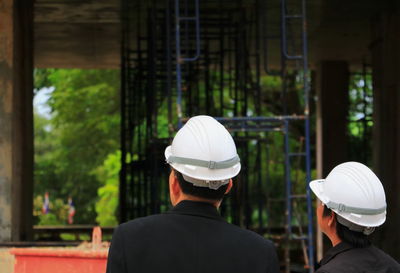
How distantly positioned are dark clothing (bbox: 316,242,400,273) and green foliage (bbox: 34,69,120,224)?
27.3 meters

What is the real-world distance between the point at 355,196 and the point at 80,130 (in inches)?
1177

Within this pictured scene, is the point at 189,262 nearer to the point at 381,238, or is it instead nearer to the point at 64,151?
the point at 381,238

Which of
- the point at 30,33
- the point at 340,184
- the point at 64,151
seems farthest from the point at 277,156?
the point at 340,184

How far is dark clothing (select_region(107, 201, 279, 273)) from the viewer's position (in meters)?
3.03

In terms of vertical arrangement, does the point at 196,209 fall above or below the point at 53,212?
above

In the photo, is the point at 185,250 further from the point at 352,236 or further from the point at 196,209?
the point at 352,236

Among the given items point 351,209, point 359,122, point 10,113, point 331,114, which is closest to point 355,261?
point 351,209

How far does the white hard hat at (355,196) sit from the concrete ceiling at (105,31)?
13663 mm

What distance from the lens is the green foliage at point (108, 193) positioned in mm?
34969

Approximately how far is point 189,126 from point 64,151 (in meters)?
33.4

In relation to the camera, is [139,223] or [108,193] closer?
[139,223]

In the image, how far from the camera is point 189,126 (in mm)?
3270

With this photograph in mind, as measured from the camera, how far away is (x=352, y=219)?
145 inches

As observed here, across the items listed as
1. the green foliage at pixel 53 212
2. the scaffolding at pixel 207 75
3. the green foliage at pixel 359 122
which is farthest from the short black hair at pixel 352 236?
the green foliage at pixel 53 212
